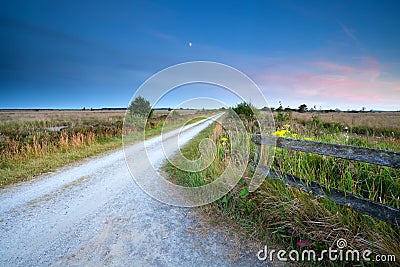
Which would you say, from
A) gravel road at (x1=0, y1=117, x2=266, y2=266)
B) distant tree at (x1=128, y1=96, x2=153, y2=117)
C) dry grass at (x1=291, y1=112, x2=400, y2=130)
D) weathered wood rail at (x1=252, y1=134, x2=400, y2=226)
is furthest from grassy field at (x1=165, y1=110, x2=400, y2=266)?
dry grass at (x1=291, y1=112, x2=400, y2=130)

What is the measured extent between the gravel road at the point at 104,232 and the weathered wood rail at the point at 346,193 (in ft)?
4.70

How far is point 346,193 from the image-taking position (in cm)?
293

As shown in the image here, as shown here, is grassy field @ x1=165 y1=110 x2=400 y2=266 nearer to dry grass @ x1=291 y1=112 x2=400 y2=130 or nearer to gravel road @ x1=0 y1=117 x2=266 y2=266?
gravel road @ x1=0 y1=117 x2=266 y2=266

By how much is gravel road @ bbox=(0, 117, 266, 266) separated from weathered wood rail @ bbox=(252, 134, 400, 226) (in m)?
1.43

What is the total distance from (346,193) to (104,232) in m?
3.82

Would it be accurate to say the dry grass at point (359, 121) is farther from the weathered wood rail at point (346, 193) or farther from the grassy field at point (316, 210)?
the weathered wood rail at point (346, 193)

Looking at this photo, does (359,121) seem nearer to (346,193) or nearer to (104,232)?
(346,193)

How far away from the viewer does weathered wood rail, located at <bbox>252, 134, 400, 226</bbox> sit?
2.48 meters

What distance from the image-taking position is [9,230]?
3553 millimetres

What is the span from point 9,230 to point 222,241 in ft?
12.0

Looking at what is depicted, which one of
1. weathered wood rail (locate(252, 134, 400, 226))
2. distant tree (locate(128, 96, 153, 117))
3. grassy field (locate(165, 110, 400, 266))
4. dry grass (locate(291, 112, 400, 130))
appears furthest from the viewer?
dry grass (locate(291, 112, 400, 130))

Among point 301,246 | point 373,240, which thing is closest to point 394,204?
point 373,240

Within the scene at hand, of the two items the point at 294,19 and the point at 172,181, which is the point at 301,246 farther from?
the point at 294,19

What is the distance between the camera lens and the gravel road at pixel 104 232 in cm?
288
